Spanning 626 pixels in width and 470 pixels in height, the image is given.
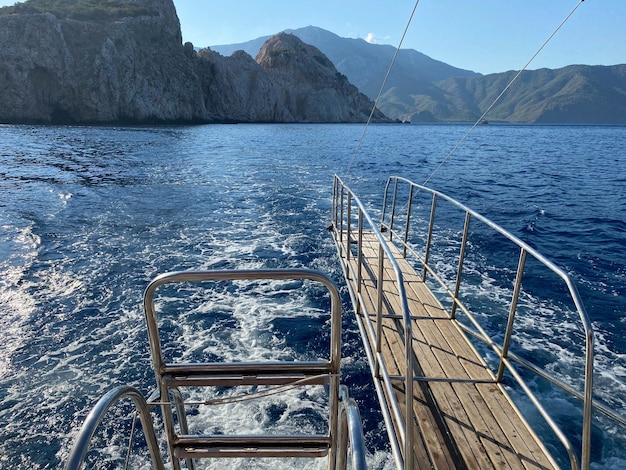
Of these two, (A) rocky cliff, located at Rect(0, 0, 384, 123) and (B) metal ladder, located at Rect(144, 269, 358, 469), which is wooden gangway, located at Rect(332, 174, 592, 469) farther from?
(A) rocky cliff, located at Rect(0, 0, 384, 123)

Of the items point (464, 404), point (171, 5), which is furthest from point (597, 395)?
point (171, 5)

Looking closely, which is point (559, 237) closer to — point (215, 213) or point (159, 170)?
point (215, 213)

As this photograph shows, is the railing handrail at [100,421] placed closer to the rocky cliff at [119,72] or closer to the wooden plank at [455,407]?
the wooden plank at [455,407]

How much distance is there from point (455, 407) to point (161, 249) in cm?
849

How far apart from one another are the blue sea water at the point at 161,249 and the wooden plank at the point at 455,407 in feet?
3.67

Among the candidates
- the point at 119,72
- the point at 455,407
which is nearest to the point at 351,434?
the point at 455,407

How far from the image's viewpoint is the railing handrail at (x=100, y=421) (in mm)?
1428

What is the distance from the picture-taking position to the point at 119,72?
79.0 m

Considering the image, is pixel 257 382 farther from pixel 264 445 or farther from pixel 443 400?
pixel 443 400

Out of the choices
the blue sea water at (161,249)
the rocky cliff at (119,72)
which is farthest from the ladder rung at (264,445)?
the rocky cliff at (119,72)

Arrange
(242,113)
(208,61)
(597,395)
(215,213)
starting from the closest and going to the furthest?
(597,395) → (215,213) → (208,61) → (242,113)

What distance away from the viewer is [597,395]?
529 centimetres

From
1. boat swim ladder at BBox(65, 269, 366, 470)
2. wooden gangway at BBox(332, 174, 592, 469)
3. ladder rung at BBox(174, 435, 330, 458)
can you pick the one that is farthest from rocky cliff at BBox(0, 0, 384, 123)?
ladder rung at BBox(174, 435, 330, 458)

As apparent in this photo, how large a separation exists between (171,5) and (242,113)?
31.5 metres
